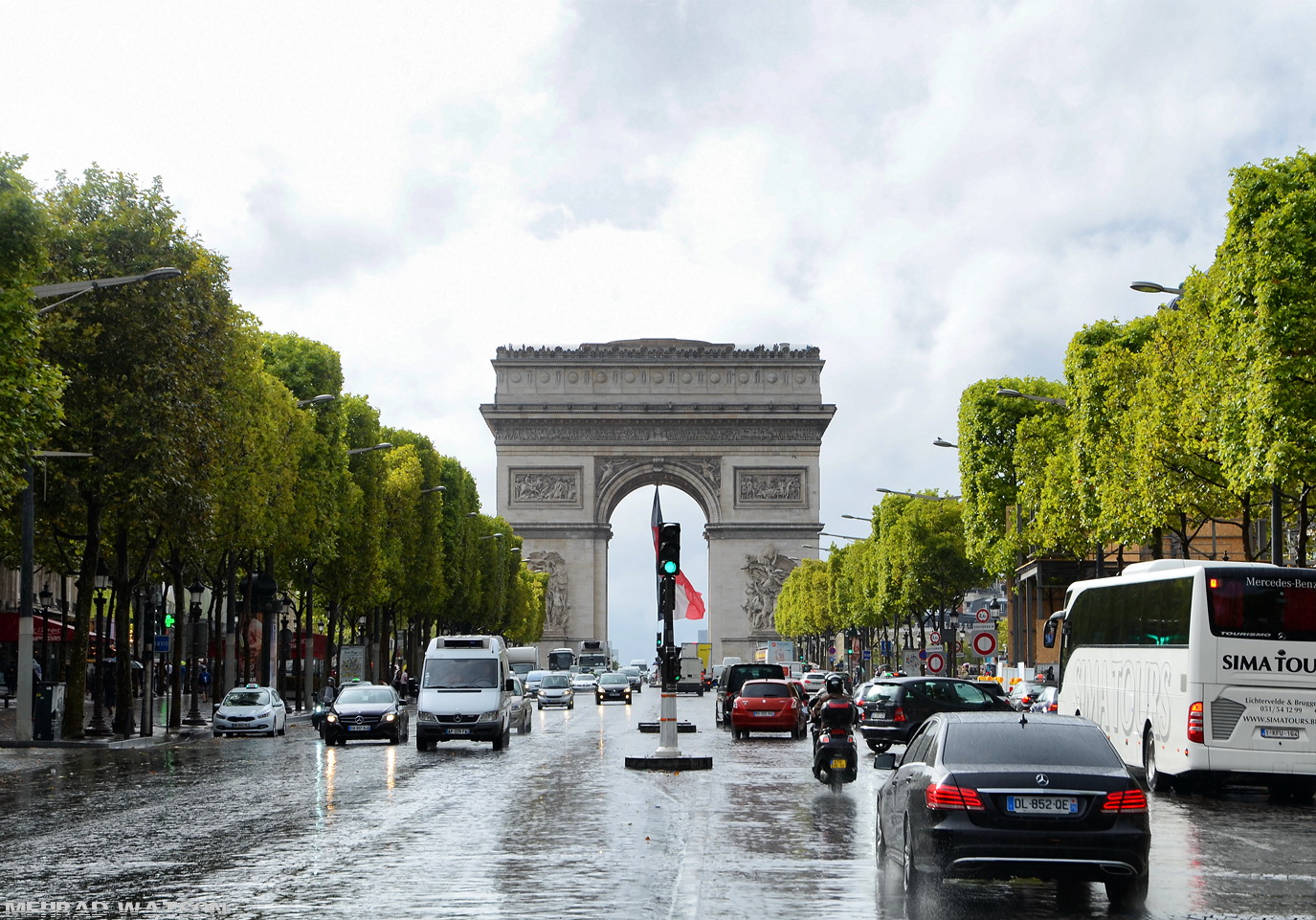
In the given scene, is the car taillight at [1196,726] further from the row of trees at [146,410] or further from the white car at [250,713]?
the white car at [250,713]

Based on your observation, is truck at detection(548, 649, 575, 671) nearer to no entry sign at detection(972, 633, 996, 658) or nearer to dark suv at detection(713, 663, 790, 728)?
dark suv at detection(713, 663, 790, 728)

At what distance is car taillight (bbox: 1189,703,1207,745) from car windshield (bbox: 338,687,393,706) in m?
22.3

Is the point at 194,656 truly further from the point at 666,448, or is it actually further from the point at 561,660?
the point at 666,448

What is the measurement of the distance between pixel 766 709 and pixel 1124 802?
3030 centimetres

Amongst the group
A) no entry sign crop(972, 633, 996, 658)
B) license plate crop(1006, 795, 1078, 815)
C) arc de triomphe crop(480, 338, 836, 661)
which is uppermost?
arc de triomphe crop(480, 338, 836, 661)

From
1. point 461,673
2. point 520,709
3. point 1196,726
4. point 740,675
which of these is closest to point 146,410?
point 461,673

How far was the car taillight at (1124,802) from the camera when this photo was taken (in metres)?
11.9

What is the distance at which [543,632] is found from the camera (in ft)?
404

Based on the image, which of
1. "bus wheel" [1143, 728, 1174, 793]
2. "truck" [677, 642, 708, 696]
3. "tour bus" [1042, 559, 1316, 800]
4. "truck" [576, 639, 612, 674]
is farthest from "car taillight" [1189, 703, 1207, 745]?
"truck" [576, 639, 612, 674]

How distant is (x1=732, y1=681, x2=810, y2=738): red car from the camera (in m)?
42.0

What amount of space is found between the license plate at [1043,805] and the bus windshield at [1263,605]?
1242cm

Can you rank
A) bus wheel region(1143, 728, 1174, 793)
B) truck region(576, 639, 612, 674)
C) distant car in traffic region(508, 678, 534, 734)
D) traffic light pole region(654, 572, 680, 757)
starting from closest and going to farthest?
1. bus wheel region(1143, 728, 1174, 793)
2. traffic light pole region(654, 572, 680, 757)
3. distant car in traffic region(508, 678, 534, 734)
4. truck region(576, 639, 612, 674)

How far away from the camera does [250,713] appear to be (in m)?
45.8

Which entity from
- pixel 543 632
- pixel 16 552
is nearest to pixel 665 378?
pixel 543 632
